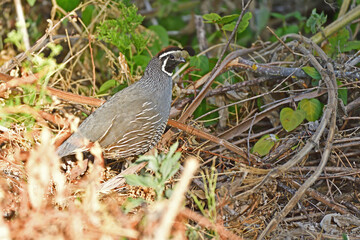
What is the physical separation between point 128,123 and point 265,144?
2.74ft

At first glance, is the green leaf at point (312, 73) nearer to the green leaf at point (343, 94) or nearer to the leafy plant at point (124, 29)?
the green leaf at point (343, 94)

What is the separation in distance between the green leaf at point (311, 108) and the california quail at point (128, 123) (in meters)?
0.84

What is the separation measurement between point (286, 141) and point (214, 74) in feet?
2.08

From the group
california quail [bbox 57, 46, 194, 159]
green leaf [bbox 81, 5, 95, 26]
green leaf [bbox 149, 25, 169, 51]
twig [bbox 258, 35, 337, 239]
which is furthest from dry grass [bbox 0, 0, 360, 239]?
green leaf [bbox 149, 25, 169, 51]

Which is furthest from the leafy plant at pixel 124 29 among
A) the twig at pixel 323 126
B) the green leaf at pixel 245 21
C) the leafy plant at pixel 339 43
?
the leafy plant at pixel 339 43

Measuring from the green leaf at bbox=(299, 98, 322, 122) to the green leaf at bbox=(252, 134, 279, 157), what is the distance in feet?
0.79

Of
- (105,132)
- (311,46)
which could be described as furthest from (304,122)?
(105,132)

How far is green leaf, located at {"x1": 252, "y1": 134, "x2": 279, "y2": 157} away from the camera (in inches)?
110

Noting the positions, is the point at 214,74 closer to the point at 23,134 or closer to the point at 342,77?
the point at 342,77

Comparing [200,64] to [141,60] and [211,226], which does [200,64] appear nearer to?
[141,60]

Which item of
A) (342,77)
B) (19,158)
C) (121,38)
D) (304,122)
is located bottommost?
(304,122)

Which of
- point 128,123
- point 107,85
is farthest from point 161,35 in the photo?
point 128,123

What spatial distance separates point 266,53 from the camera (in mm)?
3436

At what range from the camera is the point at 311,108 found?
287 cm
